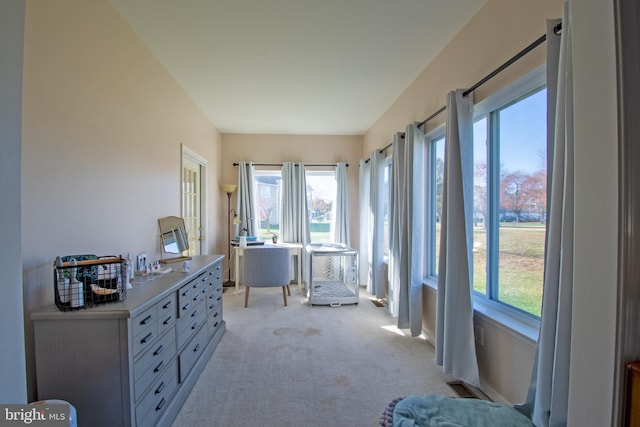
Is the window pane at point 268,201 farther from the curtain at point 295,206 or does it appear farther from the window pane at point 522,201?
the window pane at point 522,201

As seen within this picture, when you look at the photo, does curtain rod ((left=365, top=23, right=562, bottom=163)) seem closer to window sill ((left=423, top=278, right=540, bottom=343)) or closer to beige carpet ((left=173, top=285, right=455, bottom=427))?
window sill ((left=423, top=278, right=540, bottom=343))

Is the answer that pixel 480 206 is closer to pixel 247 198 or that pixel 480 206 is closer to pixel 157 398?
pixel 157 398

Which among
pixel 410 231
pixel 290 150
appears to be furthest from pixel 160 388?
pixel 290 150

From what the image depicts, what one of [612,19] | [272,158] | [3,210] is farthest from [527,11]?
[272,158]

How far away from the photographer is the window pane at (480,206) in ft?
6.97

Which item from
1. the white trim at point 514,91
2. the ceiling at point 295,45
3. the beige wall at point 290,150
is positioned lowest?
the white trim at point 514,91

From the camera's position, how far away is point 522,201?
70.9 inches

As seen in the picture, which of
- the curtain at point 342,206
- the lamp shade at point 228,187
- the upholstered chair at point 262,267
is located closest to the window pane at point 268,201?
the lamp shade at point 228,187

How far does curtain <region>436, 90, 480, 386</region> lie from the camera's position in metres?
1.98

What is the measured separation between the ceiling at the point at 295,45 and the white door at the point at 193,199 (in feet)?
2.62

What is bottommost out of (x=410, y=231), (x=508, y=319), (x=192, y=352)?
(x=192, y=352)

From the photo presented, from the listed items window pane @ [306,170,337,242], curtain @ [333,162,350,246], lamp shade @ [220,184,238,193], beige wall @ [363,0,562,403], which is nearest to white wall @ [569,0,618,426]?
beige wall @ [363,0,562,403]

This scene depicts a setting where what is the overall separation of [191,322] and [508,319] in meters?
2.26

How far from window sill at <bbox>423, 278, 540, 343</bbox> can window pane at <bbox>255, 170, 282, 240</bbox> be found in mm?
3752
